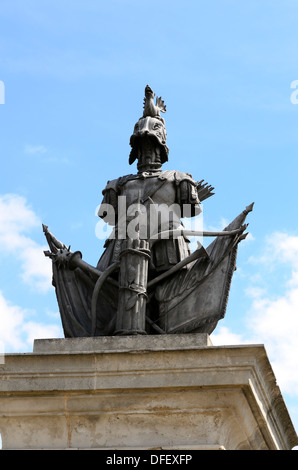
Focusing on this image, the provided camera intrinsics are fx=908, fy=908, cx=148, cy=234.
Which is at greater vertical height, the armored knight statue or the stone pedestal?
the armored knight statue

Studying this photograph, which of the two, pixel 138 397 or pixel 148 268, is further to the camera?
pixel 148 268

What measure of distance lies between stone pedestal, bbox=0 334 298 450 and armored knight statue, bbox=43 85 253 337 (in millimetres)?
716

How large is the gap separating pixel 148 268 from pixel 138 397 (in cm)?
188

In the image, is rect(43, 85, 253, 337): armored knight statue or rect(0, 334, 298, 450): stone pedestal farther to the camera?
rect(43, 85, 253, 337): armored knight statue

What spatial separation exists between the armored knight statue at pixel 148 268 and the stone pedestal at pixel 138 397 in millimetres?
716

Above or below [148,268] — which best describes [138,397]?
below

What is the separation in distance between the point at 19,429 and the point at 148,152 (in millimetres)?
3860

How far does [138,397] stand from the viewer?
8.87 meters

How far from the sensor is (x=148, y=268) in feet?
33.8

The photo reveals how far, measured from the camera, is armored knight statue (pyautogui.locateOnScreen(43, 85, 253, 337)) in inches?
386

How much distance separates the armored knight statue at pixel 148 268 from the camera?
32.2ft

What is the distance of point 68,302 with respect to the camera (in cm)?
1032

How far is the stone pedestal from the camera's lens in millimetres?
8758

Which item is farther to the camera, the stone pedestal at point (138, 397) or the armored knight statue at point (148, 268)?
the armored knight statue at point (148, 268)
